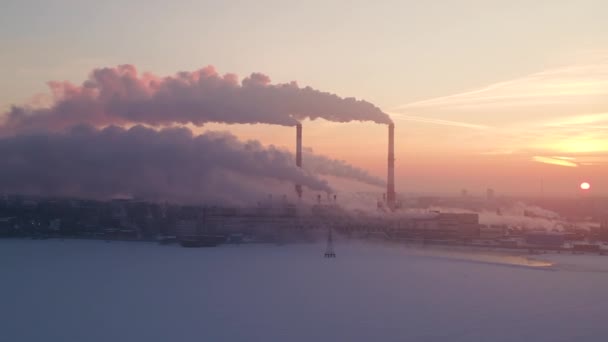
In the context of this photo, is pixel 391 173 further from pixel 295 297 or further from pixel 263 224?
pixel 295 297

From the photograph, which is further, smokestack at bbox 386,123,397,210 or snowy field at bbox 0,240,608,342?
smokestack at bbox 386,123,397,210

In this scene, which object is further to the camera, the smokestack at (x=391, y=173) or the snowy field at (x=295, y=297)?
the smokestack at (x=391, y=173)

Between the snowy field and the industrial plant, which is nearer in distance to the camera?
the snowy field

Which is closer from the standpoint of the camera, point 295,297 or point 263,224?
point 295,297

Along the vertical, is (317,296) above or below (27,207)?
below

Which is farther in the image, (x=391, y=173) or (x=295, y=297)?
(x=391, y=173)

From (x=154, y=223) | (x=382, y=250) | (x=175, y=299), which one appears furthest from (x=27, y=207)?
(x=175, y=299)

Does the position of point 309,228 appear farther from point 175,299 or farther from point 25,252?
point 175,299

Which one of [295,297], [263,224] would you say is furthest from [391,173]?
[295,297]
